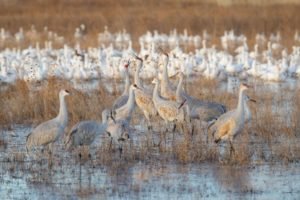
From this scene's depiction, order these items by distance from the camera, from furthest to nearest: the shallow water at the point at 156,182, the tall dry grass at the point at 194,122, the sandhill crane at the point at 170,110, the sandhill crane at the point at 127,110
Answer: the sandhill crane at the point at 170,110 → the sandhill crane at the point at 127,110 → the tall dry grass at the point at 194,122 → the shallow water at the point at 156,182

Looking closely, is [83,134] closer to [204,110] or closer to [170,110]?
→ [170,110]

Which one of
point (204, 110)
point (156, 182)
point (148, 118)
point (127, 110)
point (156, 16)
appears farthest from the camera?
point (156, 16)

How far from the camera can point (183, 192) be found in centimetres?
948

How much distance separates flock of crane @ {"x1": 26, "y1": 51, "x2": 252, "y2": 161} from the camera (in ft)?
36.4

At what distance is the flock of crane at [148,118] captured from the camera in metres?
11.1

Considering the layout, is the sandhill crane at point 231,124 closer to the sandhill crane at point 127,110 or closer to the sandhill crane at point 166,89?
the sandhill crane at point 127,110

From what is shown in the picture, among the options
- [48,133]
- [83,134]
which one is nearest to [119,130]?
[83,134]

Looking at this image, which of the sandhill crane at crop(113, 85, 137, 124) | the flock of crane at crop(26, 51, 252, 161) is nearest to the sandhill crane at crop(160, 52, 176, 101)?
the flock of crane at crop(26, 51, 252, 161)

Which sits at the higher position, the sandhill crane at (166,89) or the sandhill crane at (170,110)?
the sandhill crane at (166,89)

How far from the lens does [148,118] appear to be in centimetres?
1352

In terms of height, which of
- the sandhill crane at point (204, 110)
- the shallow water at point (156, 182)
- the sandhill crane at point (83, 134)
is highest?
the sandhill crane at point (204, 110)

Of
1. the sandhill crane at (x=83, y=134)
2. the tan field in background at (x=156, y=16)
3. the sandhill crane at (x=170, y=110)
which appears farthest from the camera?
the tan field in background at (x=156, y=16)

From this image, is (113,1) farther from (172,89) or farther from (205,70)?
(172,89)

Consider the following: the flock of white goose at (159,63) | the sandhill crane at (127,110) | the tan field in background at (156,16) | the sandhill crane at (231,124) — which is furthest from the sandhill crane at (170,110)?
the tan field in background at (156,16)
